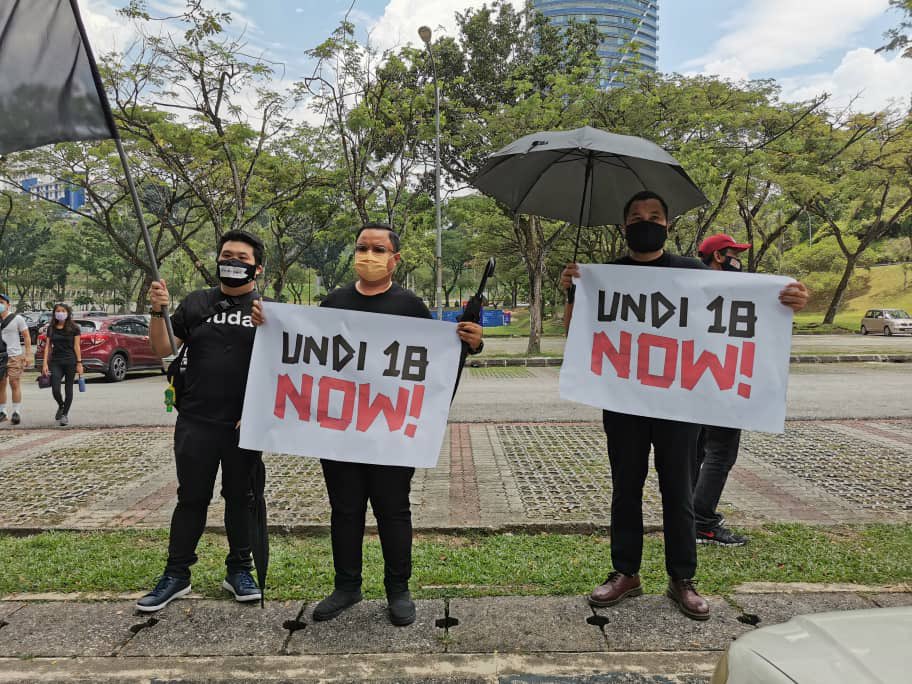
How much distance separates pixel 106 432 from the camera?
8414 mm

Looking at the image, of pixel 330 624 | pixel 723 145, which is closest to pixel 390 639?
pixel 330 624

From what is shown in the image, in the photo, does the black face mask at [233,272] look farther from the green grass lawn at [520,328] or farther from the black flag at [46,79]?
the green grass lawn at [520,328]

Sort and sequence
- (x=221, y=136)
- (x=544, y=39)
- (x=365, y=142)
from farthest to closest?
1. (x=544, y=39)
2. (x=365, y=142)
3. (x=221, y=136)

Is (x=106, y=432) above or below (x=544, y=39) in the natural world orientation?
below

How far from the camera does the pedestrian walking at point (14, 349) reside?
8.73 meters

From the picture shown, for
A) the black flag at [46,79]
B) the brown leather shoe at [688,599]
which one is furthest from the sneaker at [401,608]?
the black flag at [46,79]

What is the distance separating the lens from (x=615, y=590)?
10.7ft

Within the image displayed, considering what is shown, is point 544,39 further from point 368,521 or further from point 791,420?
point 368,521

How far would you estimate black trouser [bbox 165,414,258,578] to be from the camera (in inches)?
127

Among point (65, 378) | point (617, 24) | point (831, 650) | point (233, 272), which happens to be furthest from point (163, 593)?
point (617, 24)

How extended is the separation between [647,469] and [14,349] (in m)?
8.88

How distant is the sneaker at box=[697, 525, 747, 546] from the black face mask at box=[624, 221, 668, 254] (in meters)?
1.98

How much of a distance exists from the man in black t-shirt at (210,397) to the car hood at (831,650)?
237 cm

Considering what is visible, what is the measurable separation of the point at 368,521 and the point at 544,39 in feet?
78.2
